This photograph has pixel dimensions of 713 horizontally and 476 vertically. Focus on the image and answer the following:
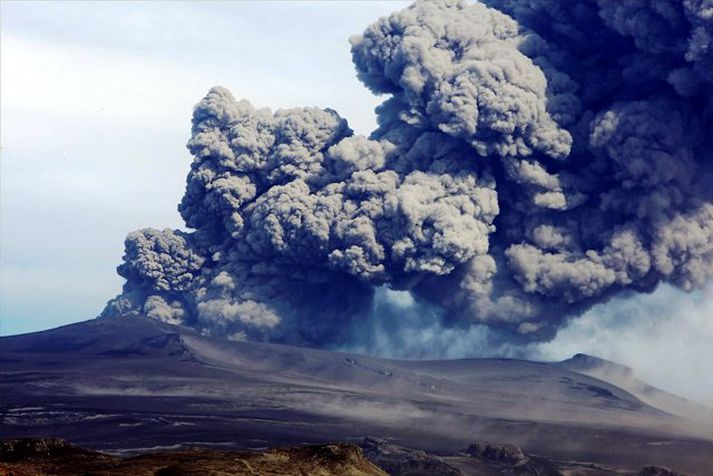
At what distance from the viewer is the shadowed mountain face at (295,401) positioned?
35.2 metres

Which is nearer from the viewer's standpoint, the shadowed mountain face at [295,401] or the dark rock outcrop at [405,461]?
the dark rock outcrop at [405,461]

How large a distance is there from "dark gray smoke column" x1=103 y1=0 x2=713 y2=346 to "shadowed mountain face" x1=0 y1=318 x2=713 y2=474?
4294mm

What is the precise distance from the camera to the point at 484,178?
54188 millimetres

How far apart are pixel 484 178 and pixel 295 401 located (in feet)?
57.7

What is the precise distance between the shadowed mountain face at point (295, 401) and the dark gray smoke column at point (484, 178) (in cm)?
429

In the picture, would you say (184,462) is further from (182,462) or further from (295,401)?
(295,401)

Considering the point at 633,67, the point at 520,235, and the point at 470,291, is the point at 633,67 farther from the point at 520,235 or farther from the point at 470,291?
the point at 470,291

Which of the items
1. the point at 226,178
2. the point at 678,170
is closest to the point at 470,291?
the point at 678,170

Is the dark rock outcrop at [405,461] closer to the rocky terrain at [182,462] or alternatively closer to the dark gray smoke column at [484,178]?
the rocky terrain at [182,462]

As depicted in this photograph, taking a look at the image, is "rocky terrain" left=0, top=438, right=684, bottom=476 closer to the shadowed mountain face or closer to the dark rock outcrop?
the dark rock outcrop

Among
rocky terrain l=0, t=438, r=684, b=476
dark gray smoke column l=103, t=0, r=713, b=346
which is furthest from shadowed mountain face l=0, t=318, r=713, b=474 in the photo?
rocky terrain l=0, t=438, r=684, b=476

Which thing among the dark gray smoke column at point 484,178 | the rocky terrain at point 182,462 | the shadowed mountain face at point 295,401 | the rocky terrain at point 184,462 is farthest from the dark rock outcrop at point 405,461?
the dark gray smoke column at point 484,178

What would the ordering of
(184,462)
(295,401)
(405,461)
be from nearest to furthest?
1. (184,462)
2. (405,461)
3. (295,401)

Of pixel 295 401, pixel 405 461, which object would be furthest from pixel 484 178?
pixel 405 461
